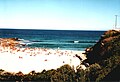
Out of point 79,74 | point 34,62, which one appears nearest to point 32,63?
point 34,62

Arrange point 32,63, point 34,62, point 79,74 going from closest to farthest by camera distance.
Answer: point 79,74 < point 32,63 < point 34,62

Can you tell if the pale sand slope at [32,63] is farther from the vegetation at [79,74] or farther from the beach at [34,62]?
the vegetation at [79,74]

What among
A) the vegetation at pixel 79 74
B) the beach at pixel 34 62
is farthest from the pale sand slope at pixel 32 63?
the vegetation at pixel 79 74

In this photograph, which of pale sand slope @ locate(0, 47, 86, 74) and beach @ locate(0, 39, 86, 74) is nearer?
pale sand slope @ locate(0, 47, 86, 74)

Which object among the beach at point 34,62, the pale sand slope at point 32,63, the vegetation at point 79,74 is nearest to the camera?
the vegetation at point 79,74

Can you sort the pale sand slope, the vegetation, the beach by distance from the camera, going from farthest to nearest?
the beach < the pale sand slope < the vegetation

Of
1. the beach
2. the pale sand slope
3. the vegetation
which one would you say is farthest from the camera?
the beach

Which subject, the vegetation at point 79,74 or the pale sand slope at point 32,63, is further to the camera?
the pale sand slope at point 32,63

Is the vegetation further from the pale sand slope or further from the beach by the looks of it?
the pale sand slope

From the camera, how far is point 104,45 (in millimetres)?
20641

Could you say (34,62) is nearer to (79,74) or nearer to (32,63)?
(32,63)

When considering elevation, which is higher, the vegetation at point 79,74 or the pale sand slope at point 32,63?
the vegetation at point 79,74

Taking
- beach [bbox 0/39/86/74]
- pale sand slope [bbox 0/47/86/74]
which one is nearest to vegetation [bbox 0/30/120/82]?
beach [bbox 0/39/86/74]

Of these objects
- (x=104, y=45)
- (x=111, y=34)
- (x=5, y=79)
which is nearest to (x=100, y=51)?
(x=104, y=45)
